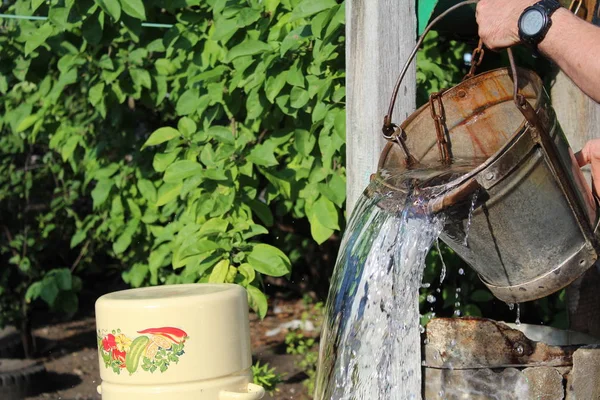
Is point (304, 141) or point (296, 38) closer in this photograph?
point (296, 38)

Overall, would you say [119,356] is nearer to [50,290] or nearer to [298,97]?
[298,97]

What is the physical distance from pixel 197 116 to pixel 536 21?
5.39 ft

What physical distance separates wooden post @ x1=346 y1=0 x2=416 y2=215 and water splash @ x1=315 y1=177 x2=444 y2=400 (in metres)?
0.26

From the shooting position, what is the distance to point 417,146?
2.21 meters

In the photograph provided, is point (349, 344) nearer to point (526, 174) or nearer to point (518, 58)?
point (526, 174)

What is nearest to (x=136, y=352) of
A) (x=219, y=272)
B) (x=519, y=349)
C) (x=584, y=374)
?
(x=519, y=349)

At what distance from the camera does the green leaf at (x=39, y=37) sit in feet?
10.2

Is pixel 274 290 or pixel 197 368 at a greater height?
pixel 197 368

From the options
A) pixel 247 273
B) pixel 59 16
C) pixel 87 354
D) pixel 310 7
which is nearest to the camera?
pixel 310 7

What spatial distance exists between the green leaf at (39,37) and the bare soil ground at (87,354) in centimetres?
184

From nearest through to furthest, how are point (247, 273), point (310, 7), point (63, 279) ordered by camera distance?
point (310, 7), point (247, 273), point (63, 279)

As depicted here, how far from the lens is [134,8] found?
9.34 feet

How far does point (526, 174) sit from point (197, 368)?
2.54 feet

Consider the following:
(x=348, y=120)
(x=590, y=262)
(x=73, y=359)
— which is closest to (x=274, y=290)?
(x=73, y=359)
